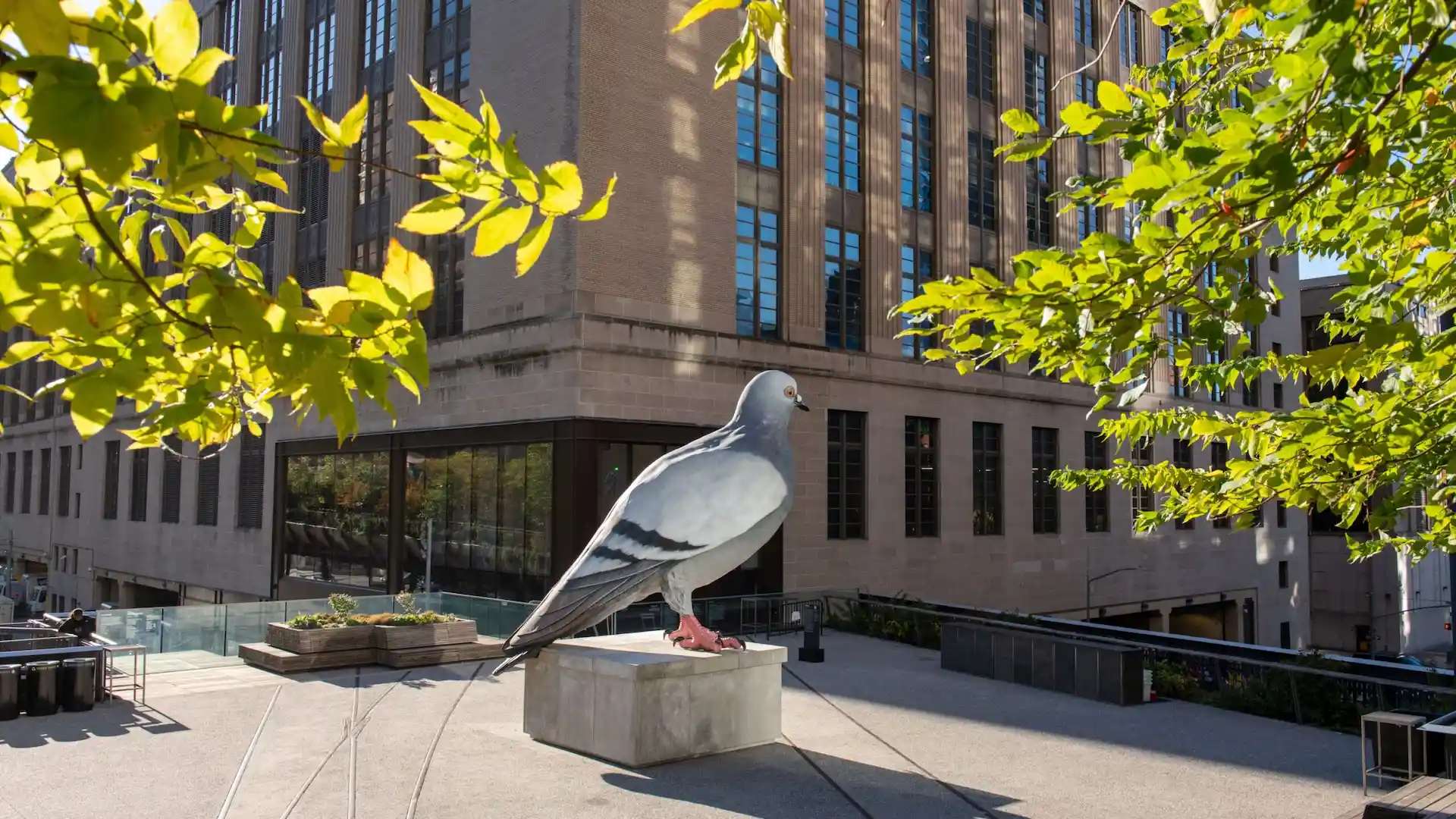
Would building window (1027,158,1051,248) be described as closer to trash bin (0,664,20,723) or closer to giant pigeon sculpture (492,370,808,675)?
giant pigeon sculpture (492,370,808,675)

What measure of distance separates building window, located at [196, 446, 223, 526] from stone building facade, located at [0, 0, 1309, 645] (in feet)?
2.39

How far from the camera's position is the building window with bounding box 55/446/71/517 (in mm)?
61656

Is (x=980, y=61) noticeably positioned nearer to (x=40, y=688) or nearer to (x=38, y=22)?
(x=40, y=688)

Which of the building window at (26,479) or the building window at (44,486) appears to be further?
the building window at (26,479)

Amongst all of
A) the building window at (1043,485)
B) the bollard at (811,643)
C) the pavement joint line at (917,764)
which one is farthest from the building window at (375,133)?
the building window at (1043,485)

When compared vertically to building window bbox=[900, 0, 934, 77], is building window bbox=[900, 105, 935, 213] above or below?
below

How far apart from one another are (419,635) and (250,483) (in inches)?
1082

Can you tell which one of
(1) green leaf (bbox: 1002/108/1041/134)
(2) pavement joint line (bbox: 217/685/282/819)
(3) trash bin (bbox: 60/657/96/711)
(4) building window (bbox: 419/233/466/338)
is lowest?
(2) pavement joint line (bbox: 217/685/282/819)

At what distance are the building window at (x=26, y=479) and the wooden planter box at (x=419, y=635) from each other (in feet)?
201

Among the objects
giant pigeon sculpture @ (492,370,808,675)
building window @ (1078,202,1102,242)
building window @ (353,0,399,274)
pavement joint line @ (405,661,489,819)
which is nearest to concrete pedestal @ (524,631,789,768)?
giant pigeon sculpture @ (492,370,808,675)

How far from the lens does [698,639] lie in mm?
12469

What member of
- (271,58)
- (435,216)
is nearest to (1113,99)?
(435,216)

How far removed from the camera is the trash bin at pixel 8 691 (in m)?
14.0

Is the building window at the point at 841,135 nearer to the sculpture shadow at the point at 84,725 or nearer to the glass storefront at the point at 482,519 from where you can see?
the glass storefront at the point at 482,519
